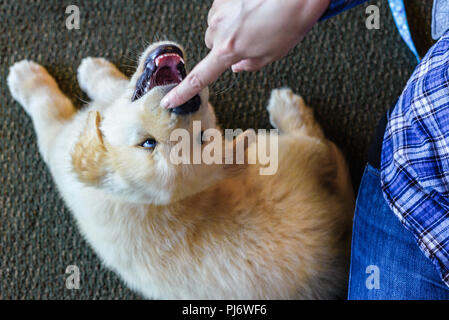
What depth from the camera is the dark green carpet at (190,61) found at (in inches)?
56.1

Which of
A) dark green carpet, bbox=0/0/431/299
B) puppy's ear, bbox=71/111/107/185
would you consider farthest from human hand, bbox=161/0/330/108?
dark green carpet, bbox=0/0/431/299

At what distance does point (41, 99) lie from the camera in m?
1.34

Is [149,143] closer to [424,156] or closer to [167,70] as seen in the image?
[167,70]

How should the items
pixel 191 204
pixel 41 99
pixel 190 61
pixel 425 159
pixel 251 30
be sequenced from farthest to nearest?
pixel 190 61 < pixel 41 99 < pixel 191 204 < pixel 425 159 < pixel 251 30

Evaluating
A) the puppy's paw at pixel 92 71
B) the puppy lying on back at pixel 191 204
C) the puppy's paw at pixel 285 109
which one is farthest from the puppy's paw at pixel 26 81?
the puppy's paw at pixel 285 109

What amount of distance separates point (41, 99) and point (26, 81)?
10cm

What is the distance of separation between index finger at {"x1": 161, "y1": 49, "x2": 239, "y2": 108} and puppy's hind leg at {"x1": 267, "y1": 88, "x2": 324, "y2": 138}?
613 millimetres

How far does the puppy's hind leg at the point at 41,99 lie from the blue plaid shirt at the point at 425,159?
3.42 feet

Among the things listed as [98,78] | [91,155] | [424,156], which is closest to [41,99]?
[98,78]

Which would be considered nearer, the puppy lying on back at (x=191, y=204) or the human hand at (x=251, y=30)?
the human hand at (x=251, y=30)

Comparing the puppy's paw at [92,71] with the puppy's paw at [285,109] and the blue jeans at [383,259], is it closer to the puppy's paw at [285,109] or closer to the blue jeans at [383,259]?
the puppy's paw at [285,109]
